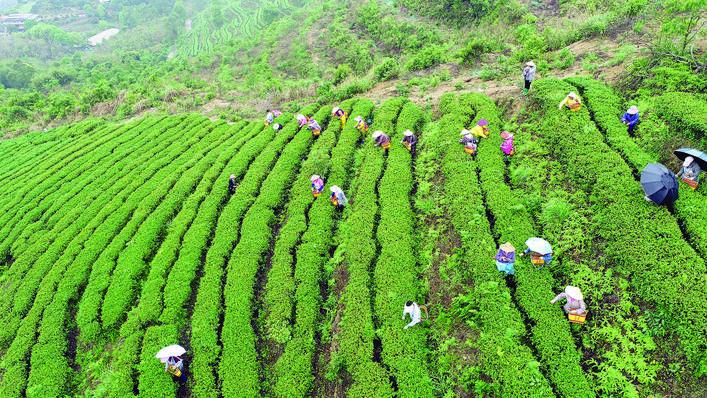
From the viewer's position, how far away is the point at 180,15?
278ft

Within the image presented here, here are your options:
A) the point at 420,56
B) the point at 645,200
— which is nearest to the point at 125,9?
the point at 420,56

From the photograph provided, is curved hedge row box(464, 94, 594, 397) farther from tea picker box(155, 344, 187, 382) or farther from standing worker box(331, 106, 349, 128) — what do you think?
tea picker box(155, 344, 187, 382)

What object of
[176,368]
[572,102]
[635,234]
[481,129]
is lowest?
[176,368]

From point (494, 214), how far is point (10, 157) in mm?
32896

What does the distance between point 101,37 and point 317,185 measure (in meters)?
101

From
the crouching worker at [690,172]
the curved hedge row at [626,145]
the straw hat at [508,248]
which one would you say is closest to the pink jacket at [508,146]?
the curved hedge row at [626,145]

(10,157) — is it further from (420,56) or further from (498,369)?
(498,369)

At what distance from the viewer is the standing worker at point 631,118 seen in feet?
44.2

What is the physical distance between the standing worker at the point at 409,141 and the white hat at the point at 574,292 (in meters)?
8.99

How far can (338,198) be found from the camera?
15.5m

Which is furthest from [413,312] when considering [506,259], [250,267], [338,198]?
[250,267]

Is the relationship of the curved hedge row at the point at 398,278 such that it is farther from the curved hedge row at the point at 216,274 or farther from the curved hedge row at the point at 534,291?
the curved hedge row at the point at 216,274

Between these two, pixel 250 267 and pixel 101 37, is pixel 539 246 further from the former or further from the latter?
pixel 101 37

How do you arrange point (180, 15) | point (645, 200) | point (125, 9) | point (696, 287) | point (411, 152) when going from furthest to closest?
point (125, 9), point (180, 15), point (411, 152), point (645, 200), point (696, 287)
